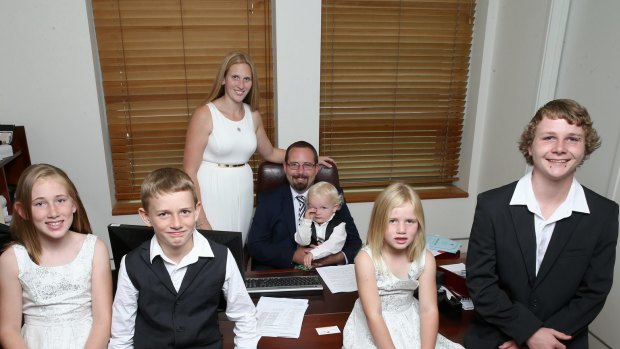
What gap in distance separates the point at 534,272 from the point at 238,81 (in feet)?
5.31

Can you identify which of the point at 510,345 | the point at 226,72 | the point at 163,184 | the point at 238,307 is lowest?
the point at 510,345

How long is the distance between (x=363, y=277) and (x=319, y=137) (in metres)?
1.81

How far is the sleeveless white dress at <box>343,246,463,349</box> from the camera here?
1.46 meters

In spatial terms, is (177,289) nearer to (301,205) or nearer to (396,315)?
(396,315)

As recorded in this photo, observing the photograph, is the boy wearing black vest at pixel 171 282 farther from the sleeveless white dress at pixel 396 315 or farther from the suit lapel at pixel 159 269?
the sleeveless white dress at pixel 396 315

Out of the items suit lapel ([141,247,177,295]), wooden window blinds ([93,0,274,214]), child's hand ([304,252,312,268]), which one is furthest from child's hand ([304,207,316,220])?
wooden window blinds ([93,0,274,214])

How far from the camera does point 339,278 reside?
6.06ft

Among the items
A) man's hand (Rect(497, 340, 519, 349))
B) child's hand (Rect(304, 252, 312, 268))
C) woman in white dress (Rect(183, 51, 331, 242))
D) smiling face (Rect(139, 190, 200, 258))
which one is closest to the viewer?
smiling face (Rect(139, 190, 200, 258))

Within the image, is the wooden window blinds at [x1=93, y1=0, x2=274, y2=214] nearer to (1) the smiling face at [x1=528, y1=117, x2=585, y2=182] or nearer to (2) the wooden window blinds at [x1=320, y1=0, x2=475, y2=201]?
(2) the wooden window blinds at [x1=320, y1=0, x2=475, y2=201]

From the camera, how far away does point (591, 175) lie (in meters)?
2.39

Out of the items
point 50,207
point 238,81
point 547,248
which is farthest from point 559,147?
point 50,207

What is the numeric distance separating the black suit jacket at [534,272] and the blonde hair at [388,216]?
210 mm

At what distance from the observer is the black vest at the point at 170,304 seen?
4.50ft

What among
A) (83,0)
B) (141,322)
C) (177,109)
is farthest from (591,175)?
(83,0)
